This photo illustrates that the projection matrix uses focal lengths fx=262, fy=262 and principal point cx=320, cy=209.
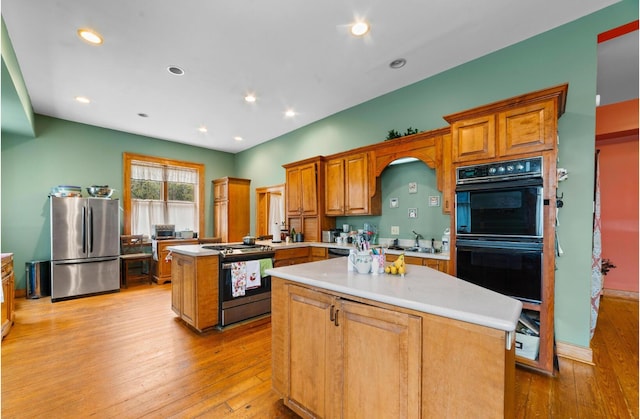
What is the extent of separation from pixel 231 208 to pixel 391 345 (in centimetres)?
571

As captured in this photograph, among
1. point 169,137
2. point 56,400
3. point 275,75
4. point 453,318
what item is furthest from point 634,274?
point 169,137

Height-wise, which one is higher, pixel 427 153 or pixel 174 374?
pixel 427 153

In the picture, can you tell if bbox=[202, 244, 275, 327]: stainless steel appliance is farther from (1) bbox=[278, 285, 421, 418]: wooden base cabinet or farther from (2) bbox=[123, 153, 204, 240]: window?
(2) bbox=[123, 153, 204, 240]: window

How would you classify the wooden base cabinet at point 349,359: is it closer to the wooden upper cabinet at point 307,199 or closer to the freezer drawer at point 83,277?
the wooden upper cabinet at point 307,199

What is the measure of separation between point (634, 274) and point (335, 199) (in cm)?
491

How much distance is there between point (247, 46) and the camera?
9.28 feet

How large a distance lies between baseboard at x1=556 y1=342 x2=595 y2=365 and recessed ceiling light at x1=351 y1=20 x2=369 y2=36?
11.6 ft

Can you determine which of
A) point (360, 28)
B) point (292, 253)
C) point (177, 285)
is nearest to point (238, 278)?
point (177, 285)

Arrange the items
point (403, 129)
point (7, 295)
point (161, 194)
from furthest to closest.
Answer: point (161, 194) → point (403, 129) → point (7, 295)

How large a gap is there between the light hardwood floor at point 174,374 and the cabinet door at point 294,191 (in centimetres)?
208

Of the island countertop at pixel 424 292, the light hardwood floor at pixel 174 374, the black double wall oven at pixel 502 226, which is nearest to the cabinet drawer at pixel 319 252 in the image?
the light hardwood floor at pixel 174 374

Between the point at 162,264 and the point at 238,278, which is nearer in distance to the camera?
the point at 238,278

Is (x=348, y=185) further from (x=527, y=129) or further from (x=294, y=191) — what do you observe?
(x=527, y=129)

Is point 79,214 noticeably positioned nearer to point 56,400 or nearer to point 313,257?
point 56,400
